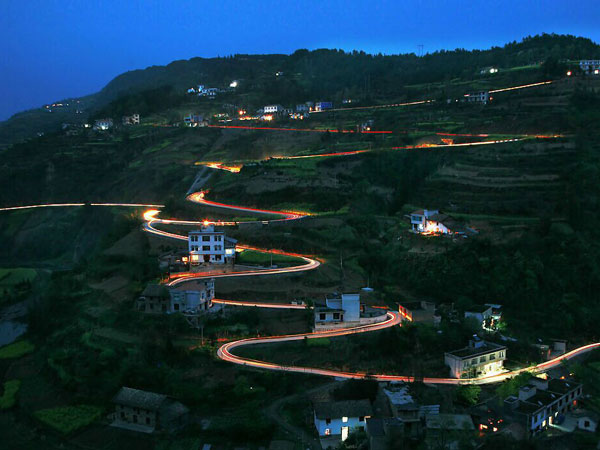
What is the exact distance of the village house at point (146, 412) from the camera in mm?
18688

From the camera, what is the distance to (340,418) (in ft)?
58.6

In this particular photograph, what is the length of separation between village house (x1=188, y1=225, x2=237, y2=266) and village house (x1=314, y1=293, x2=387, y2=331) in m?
6.27

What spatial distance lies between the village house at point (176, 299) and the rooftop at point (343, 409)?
7602 millimetres

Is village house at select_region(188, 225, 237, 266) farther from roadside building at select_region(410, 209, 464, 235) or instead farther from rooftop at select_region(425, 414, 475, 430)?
rooftop at select_region(425, 414, 475, 430)

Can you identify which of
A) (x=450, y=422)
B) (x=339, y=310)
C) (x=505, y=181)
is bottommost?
(x=450, y=422)

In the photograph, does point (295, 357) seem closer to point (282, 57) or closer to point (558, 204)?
point (558, 204)

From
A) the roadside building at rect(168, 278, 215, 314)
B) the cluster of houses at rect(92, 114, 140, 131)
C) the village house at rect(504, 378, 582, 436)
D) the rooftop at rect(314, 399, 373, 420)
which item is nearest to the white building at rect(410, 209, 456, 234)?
the village house at rect(504, 378, 582, 436)

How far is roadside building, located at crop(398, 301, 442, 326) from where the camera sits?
23766 millimetres

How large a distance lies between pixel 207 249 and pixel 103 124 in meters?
51.4

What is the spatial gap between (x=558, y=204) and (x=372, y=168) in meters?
13.9

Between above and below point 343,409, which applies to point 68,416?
below

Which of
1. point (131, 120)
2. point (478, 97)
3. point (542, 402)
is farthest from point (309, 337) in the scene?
point (131, 120)

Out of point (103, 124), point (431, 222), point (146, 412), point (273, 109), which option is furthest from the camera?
point (103, 124)

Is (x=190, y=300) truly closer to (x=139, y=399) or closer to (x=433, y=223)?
(x=139, y=399)
